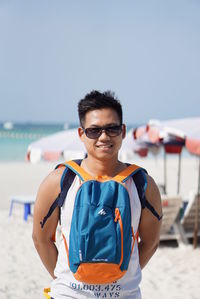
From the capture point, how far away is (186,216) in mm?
7055

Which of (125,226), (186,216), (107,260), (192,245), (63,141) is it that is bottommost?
(192,245)

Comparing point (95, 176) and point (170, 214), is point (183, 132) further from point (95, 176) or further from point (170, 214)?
point (95, 176)

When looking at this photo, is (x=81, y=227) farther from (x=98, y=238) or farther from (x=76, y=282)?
(x=76, y=282)

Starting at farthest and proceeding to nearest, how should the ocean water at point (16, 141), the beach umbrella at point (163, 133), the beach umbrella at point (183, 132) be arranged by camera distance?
the ocean water at point (16, 141)
the beach umbrella at point (163, 133)
the beach umbrella at point (183, 132)

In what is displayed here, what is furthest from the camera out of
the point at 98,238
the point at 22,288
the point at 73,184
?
the point at 22,288

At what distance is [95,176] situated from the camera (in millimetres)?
1942

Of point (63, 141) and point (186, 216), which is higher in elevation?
point (63, 141)

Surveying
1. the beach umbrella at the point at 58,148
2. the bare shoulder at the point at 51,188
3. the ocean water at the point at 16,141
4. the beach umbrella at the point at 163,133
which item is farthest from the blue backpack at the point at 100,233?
the ocean water at the point at 16,141

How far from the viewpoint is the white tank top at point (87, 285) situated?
187 centimetres

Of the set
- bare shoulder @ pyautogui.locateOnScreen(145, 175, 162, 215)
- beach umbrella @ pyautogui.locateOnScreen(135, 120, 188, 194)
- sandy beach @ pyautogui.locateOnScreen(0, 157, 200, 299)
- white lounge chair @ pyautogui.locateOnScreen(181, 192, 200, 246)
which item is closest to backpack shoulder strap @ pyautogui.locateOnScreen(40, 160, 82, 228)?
bare shoulder @ pyautogui.locateOnScreen(145, 175, 162, 215)

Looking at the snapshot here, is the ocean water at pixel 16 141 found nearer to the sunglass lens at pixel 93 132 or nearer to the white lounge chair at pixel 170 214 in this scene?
the white lounge chair at pixel 170 214

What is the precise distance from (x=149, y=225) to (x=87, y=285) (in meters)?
0.39

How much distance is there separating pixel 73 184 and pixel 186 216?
17.7 feet

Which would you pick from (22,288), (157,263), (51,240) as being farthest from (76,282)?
(157,263)
